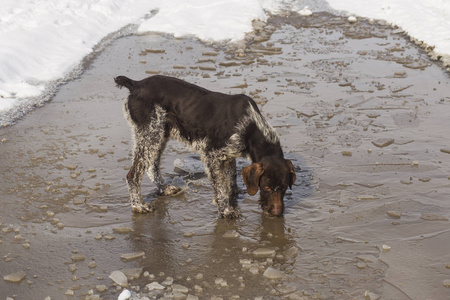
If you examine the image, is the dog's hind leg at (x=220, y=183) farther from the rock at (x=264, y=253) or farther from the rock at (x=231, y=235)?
the rock at (x=264, y=253)

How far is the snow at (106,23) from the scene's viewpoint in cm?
1367

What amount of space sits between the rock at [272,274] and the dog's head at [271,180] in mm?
983

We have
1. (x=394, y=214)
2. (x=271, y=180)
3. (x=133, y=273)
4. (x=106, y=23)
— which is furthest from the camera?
(x=106, y=23)

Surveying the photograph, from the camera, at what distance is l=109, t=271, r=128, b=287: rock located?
5.37 m

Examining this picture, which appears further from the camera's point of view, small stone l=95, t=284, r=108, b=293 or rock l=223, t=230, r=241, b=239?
rock l=223, t=230, r=241, b=239

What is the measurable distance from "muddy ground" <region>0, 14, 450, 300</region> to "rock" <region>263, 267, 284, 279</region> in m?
0.02

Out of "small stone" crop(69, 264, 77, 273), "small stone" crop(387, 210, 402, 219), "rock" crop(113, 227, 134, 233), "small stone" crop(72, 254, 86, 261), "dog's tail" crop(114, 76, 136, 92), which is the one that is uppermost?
"dog's tail" crop(114, 76, 136, 92)

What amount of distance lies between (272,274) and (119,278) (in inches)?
64.5

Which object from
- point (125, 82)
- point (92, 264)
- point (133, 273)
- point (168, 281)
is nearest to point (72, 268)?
point (92, 264)

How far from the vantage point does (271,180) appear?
20.9 ft

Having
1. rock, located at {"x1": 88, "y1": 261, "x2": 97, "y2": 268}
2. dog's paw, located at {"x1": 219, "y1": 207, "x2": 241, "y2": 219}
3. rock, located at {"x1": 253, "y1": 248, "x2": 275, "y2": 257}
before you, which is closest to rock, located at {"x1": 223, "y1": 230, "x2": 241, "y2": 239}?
dog's paw, located at {"x1": 219, "y1": 207, "x2": 241, "y2": 219}

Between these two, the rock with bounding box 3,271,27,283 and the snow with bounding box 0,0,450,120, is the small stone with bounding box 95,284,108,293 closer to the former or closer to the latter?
the rock with bounding box 3,271,27,283

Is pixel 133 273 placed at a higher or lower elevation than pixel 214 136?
lower

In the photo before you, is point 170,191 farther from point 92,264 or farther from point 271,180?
point 92,264
